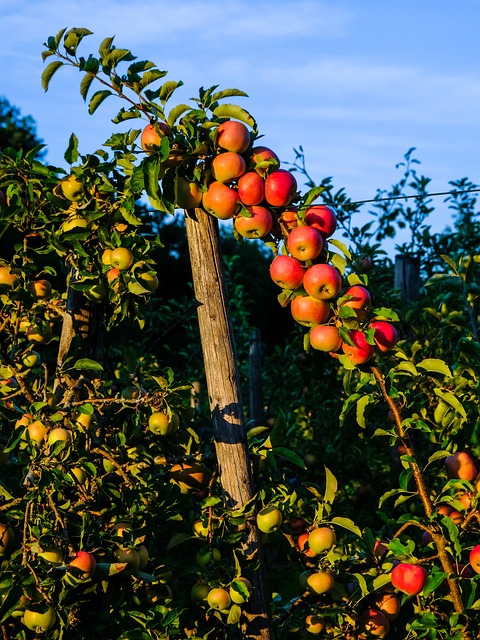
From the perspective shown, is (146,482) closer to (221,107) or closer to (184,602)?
(184,602)

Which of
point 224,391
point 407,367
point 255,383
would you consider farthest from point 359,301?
point 255,383

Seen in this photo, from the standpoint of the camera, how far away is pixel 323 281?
1861 mm

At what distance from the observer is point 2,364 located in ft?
7.67

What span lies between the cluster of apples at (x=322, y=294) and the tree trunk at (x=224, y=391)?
0.22 m

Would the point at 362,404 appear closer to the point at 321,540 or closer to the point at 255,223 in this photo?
the point at 321,540

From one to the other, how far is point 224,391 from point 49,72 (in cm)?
98

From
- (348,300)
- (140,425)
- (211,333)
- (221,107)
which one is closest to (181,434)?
(140,425)

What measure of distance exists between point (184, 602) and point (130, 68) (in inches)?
55.1

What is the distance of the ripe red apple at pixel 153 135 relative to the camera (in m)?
1.97

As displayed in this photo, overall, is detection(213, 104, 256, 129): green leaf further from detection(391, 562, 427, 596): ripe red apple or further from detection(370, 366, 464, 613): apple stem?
detection(391, 562, 427, 596): ripe red apple

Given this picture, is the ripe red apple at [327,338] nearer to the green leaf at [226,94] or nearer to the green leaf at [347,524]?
the green leaf at [347,524]

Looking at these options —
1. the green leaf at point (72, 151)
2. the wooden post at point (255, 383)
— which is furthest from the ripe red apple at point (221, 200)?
the wooden post at point (255, 383)

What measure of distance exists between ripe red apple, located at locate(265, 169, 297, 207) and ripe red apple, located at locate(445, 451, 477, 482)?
0.91 meters

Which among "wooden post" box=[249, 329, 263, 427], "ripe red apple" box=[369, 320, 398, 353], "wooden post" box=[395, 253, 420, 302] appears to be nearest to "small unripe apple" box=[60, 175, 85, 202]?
"ripe red apple" box=[369, 320, 398, 353]
